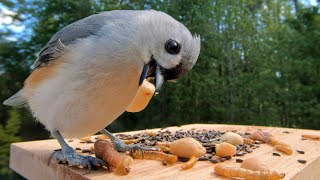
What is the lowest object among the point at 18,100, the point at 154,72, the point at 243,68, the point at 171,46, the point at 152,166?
the point at 152,166

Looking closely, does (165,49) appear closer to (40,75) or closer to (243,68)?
(40,75)

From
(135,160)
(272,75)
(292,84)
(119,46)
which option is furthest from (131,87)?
(272,75)

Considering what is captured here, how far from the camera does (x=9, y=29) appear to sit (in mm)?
3670

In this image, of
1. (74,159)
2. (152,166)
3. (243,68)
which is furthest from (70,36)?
(243,68)

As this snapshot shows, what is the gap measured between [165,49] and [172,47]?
0.03 metres

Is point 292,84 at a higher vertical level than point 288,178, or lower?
higher

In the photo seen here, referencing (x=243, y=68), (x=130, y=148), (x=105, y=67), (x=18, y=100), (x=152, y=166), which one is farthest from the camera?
(x=243, y=68)

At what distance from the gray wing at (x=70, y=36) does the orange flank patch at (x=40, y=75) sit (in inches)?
1.0

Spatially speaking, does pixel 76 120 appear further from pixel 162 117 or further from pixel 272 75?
pixel 272 75

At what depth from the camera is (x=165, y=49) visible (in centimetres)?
132

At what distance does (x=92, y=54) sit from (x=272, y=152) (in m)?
1.11

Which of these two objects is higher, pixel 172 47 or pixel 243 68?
pixel 243 68

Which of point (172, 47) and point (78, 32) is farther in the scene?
point (78, 32)

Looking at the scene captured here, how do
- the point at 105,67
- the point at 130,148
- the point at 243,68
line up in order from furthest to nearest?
the point at 243,68, the point at 130,148, the point at 105,67
